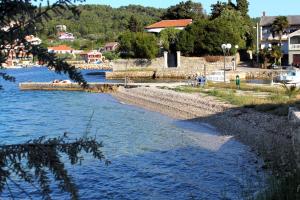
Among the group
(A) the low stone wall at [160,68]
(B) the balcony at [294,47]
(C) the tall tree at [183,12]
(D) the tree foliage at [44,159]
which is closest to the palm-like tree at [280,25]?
(B) the balcony at [294,47]

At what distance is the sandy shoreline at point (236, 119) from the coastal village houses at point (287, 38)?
99.6 feet

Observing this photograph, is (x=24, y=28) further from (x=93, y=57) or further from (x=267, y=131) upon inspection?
(x=93, y=57)

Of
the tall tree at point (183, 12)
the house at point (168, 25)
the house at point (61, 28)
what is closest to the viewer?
the house at point (61, 28)

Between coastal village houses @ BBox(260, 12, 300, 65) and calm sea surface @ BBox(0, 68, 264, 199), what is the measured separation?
3860cm

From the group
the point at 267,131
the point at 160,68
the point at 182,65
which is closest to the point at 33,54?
the point at 267,131

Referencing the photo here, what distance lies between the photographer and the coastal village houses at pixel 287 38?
247 ft

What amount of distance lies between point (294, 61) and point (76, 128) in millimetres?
49817

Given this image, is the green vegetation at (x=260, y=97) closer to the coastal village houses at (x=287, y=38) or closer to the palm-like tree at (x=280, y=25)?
the coastal village houses at (x=287, y=38)

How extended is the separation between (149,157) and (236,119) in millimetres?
9860

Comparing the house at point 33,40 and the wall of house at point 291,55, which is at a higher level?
the house at point 33,40

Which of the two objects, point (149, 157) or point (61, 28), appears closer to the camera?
point (61, 28)

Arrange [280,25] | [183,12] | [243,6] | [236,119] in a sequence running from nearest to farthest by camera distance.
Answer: [236,119], [280,25], [243,6], [183,12]

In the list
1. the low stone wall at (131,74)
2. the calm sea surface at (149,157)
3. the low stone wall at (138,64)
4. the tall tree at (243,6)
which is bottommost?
the calm sea surface at (149,157)

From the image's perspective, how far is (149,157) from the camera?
22.5m
